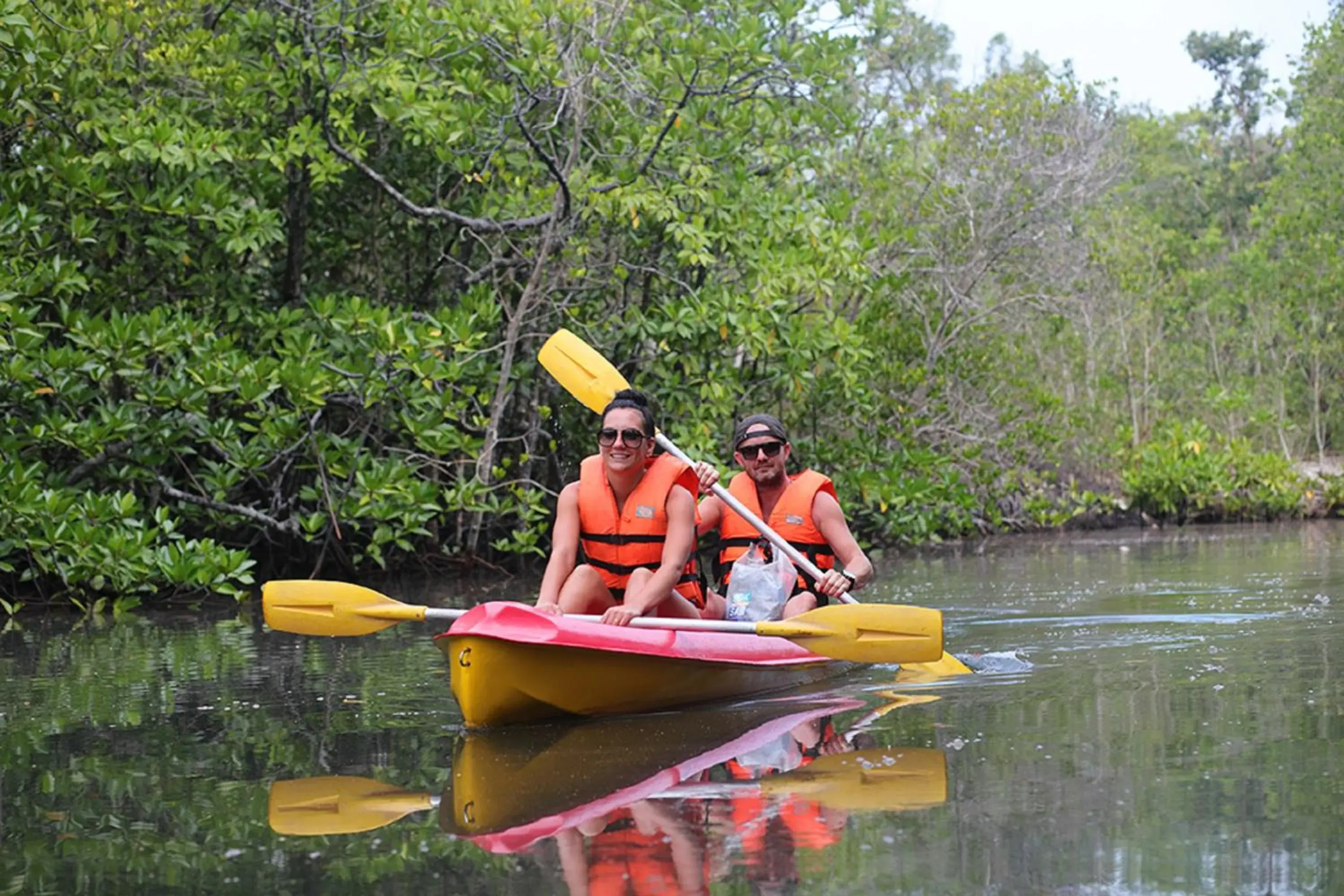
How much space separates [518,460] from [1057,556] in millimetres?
4388

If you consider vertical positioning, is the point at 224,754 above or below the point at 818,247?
below

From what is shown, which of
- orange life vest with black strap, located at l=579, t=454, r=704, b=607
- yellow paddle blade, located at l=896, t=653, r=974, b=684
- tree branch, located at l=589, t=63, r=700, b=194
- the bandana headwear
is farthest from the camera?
tree branch, located at l=589, t=63, r=700, b=194

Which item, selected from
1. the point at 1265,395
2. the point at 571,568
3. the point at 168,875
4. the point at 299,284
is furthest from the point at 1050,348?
the point at 168,875

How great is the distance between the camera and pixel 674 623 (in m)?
5.54

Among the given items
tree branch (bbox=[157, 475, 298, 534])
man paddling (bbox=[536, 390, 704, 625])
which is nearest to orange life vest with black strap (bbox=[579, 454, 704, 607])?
man paddling (bbox=[536, 390, 704, 625])

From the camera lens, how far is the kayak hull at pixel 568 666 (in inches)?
199

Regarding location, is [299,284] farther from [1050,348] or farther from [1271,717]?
[1050,348]

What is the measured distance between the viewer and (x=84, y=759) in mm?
4949

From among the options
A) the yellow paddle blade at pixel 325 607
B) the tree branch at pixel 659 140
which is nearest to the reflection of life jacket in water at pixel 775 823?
the yellow paddle blade at pixel 325 607

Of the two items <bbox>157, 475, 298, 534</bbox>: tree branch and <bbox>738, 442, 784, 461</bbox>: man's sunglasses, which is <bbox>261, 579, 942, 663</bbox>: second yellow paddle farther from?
<bbox>157, 475, 298, 534</bbox>: tree branch

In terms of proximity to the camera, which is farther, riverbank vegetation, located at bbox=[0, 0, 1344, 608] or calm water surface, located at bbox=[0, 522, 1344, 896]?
riverbank vegetation, located at bbox=[0, 0, 1344, 608]

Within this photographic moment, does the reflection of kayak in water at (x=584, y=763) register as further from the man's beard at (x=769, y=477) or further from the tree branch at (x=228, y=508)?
the tree branch at (x=228, y=508)

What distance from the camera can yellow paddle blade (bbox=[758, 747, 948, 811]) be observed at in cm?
404

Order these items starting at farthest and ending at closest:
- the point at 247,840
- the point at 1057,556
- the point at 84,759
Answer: the point at 1057,556, the point at 84,759, the point at 247,840
